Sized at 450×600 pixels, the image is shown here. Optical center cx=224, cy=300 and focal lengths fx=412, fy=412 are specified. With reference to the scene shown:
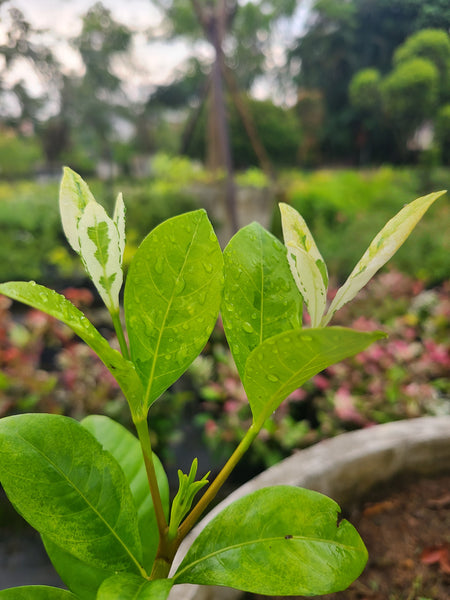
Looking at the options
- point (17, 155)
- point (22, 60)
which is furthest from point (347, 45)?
point (17, 155)

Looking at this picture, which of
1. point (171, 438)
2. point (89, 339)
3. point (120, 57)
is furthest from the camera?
→ point (120, 57)

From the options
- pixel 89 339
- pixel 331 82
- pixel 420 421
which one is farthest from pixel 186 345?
pixel 331 82

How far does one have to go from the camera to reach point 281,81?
6.85 ft

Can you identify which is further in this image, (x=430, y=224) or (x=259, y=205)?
(x=259, y=205)

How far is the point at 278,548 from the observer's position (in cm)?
34

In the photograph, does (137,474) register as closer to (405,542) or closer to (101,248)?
(101,248)

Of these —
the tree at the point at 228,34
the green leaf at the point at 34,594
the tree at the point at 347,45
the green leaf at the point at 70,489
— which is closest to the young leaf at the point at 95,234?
the green leaf at the point at 70,489

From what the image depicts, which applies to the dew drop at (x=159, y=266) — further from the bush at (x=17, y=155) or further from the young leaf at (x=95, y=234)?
the bush at (x=17, y=155)

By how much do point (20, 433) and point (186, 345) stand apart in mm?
156

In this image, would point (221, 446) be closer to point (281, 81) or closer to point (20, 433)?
point (20, 433)

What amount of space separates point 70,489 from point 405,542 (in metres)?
0.45

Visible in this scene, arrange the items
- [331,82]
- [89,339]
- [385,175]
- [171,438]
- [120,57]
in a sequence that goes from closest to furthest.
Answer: [89,339]
[171,438]
[331,82]
[385,175]
[120,57]

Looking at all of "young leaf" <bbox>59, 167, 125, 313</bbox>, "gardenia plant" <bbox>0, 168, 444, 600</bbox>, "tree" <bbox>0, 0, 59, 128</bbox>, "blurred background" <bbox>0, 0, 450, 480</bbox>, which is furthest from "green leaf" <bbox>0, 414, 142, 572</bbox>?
"tree" <bbox>0, 0, 59, 128</bbox>

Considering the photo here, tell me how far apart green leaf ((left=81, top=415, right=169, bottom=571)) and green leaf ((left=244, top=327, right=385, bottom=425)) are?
0.18m
